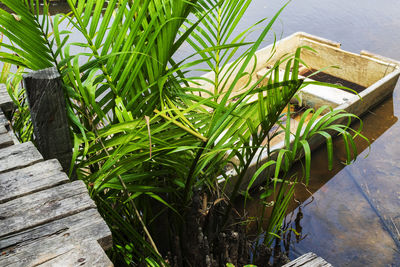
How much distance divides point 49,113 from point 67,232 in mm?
401

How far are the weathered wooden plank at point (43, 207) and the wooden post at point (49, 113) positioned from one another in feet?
0.75

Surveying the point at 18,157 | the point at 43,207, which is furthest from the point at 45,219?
the point at 18,157

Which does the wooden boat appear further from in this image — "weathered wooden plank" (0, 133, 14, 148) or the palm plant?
"weathered wooden plank" (0, 133, 14, 148)

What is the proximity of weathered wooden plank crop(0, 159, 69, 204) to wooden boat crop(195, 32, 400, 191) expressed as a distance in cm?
299

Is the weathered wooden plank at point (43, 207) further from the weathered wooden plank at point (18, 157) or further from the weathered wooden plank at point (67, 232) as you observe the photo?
the weathered wooden plank at point (18, 157)

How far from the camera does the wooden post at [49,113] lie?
47.4 inches

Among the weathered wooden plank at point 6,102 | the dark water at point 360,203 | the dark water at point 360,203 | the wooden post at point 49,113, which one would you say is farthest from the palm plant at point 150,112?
the dark water at point 360,203

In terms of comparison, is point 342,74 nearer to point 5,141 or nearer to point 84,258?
point 5,141

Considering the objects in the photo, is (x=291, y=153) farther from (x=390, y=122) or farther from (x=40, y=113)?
(x=390, y=122)

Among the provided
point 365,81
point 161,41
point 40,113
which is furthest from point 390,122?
point 40,113

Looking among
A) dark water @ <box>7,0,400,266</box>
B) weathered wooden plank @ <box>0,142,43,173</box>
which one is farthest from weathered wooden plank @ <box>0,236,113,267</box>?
dark water @ <box>7,0,400,266</box>

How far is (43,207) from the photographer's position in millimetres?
1111

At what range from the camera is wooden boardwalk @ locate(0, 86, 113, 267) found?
98 cm

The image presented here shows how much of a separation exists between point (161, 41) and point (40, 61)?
0.39 metres
